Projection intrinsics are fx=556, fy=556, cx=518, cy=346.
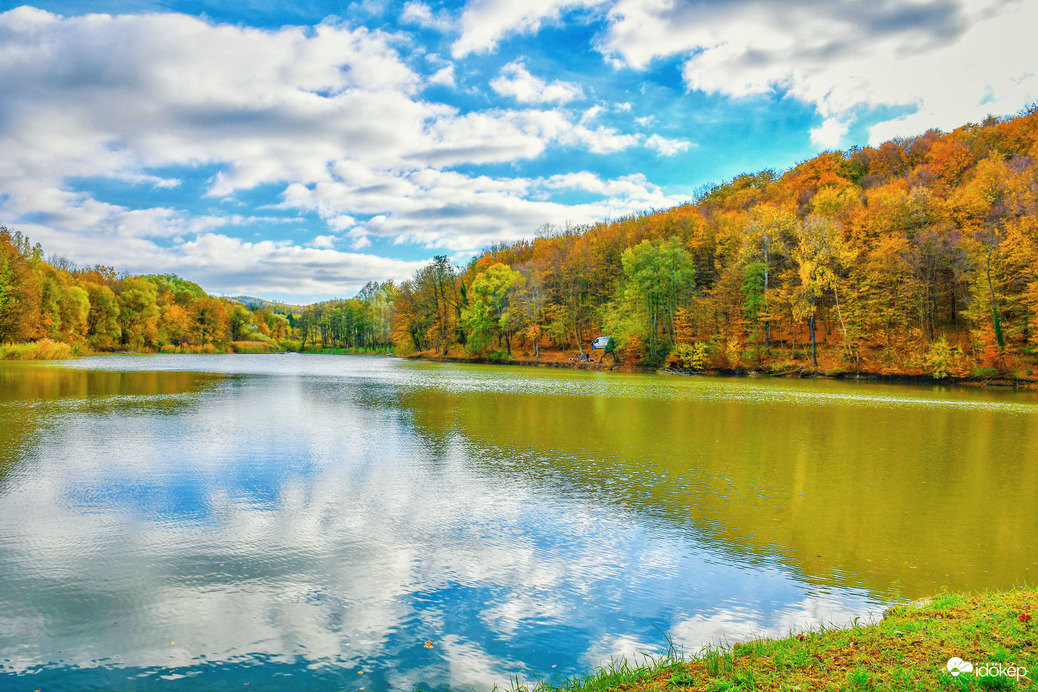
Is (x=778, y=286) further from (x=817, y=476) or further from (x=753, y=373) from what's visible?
(x=817, y=476)

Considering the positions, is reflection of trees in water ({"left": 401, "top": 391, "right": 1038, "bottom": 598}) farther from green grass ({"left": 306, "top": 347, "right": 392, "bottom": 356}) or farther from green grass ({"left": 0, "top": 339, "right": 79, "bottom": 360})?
green grass ({"left": 306, "top": 347, "right": 392, "bottom": 356})

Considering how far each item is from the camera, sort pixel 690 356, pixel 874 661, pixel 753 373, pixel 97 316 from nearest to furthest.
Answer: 1. pixel 874 661
2. pixel 753 373
3. pixel 690 356
4. pixel 97 316

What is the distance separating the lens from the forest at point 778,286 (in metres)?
41.5

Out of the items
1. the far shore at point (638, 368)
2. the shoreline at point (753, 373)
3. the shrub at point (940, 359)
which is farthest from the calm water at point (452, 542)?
the far shore at point (638, 368)

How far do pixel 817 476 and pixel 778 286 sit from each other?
4251 centimetres

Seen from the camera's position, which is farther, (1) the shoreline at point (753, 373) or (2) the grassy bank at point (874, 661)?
(1) the shoreline at point (753, 373)

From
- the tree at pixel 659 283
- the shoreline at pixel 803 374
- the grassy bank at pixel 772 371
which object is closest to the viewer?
the shoreline at pixel 803 374

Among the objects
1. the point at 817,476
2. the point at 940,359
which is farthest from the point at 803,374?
the point at 817,476

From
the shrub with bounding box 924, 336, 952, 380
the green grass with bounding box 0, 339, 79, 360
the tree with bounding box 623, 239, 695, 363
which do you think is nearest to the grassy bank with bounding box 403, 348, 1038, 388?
the shrub with bounding box 924, 336, 952, 380

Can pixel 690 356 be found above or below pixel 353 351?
above

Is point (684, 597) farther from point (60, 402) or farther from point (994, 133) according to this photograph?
point (994, 133)

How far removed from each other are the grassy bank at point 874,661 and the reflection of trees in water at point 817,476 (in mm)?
2121

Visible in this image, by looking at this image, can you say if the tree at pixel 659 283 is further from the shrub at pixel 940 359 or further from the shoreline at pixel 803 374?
the shrub at pixel 940 359

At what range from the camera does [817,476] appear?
43.7ft
